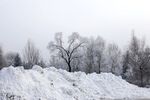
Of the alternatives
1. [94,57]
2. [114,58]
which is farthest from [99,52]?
[114,58]

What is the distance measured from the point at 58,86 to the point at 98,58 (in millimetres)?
44281

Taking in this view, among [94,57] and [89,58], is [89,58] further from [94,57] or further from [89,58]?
[94,57]

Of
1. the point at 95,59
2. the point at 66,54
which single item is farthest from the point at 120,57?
the point at 66,54

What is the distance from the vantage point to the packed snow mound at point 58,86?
1963 cm

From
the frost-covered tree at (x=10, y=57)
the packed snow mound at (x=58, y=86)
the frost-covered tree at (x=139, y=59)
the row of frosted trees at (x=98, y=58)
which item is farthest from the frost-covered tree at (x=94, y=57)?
the packed snow mound at (x=58, y=86)

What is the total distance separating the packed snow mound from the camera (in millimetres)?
19634

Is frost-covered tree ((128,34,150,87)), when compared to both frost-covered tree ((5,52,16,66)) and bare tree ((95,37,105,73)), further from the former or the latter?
frost-covered tree ((5,52,16,66))

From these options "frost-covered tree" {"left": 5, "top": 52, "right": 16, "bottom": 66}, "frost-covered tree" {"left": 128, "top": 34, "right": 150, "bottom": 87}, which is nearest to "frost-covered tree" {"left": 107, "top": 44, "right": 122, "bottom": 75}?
"frost-covered tree" {"left": 128, "top": 34, "right": 150, "bottom": 87}

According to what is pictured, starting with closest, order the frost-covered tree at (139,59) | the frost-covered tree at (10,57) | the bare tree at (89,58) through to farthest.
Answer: the frost-covered tree at (139,59), the bare tree at (89,58), the frost-covered tree at (10,57)

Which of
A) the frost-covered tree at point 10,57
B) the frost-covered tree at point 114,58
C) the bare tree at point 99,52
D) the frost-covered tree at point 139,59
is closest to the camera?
the frost-covered tree at point 139,59

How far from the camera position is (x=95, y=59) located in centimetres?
6856

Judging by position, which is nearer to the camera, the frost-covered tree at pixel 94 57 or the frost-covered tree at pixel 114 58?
the frost-covered tree at pixel 94 57

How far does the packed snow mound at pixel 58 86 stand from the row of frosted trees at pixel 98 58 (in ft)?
51.4

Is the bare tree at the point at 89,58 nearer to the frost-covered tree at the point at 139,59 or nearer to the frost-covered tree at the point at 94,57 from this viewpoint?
the frost-covered tree at the point at 94,57
